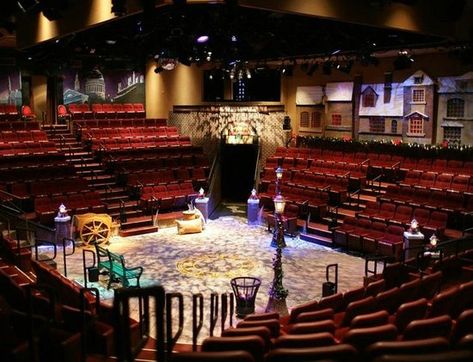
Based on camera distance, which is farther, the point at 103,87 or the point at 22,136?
the point at 103,87

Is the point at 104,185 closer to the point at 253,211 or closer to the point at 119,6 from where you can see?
the point at 253,211

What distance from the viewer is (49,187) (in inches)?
552

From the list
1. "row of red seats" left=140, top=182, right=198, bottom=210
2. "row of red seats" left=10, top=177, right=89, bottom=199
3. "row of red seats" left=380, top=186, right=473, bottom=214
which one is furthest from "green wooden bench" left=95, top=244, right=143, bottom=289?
"row of red seats" left=380, top=186, right=473, bottom=214

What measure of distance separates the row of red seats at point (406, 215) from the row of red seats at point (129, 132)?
8.73 metres

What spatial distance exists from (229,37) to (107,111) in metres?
→ 8.83

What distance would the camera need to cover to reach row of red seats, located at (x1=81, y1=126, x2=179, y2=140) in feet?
60.8

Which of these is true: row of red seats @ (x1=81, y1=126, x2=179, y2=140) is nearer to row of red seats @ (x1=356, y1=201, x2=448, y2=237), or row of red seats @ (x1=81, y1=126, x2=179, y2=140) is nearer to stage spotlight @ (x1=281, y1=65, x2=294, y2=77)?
stage spotlight @ (x1=281, y1=65, x2=294, y2=77)

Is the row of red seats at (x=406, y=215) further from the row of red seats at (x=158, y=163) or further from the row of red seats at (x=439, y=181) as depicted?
the row of red seats at (x=158, y=163)

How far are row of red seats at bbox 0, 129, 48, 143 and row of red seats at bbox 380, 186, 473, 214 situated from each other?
36.7 feet

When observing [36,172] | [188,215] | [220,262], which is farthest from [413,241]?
[36,172]

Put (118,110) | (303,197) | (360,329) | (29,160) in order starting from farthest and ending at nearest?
(118,110) → (29,160) → (303,197) → (360,329)

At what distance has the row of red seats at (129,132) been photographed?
18547mm

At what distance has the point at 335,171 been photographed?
15.9 metres

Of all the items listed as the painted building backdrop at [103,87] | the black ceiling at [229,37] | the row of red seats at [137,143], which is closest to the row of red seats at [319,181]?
the black ceiling at [229,37]
